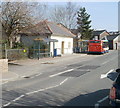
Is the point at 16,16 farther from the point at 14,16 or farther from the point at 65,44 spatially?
the point at 65,44

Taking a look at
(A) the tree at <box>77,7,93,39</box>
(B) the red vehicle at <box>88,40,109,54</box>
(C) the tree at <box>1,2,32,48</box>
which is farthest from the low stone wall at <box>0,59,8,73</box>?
(A) the tree at <box>77,7,93,39</box>

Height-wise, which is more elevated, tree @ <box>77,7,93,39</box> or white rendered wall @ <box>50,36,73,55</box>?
tree @ <box>77,7,93,39</box>

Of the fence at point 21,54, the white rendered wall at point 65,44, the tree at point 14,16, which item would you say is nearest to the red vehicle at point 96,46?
the white rendered wall at point 65,44

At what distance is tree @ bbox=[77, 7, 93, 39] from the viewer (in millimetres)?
76594

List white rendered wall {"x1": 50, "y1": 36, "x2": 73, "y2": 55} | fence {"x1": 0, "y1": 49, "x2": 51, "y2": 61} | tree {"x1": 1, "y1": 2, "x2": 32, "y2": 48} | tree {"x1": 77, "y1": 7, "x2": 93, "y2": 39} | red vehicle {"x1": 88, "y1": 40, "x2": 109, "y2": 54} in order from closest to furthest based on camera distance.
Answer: fence {"x1": 0, "y1": 49, "x2": 51, "y2": 61} < tree {"x1": 1, "y1": 2, "x2": 32, "y2": 48} < white rendered wall {"x1": 50, "y1": 36, "x2": 73, "y2": 55} < red vehicle {"x1": 88, "y1": 40, "x2": 109, "y2": 54} < tree {"x1": 77, "y1": 7, "x2": 93, "y2": 39}

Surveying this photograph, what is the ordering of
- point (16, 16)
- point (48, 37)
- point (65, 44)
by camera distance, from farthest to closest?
point (65, 44)
point (48, 37)
point (16, 16)

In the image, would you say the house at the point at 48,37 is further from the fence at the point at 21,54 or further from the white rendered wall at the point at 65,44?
the fence at the point at 21,54

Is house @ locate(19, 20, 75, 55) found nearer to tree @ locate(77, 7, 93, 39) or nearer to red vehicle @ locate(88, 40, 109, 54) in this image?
red vehicle @ locate(88, 40, 109, 54)

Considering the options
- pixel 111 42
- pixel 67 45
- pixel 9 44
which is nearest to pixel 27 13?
pixel 9 44

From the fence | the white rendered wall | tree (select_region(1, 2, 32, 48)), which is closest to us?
the fence

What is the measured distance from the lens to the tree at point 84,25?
76.6 metres

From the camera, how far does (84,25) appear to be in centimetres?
7931

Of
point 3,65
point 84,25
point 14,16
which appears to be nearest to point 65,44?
point 14,16

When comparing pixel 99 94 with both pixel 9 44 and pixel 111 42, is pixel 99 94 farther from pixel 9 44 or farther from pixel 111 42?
pixel 111 42
